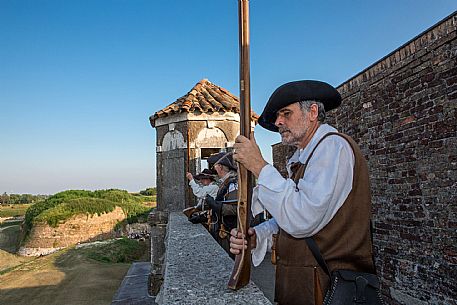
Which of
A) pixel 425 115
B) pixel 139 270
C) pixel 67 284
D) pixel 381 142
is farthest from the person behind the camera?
pixel 67 284

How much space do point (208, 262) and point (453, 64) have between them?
2815mm

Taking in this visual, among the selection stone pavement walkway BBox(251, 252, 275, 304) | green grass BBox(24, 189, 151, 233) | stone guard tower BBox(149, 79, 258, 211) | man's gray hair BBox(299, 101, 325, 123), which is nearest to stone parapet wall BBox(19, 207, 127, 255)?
green grass BBox(24, 189, 151, 233)

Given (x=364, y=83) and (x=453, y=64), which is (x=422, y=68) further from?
(x=364, y=83)

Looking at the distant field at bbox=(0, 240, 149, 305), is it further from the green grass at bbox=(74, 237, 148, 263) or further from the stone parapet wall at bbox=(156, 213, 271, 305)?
the stone parapet wall at bbox=(156, 213, 271, 305)

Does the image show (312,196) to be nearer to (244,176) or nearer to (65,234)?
(244,176)

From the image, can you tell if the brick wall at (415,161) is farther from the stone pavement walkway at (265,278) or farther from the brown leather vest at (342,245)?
the brown leather vest at (342,245)

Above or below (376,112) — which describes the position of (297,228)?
below

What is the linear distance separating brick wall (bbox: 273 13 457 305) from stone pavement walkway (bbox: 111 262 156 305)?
606 centimetres

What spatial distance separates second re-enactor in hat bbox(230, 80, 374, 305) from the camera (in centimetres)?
143

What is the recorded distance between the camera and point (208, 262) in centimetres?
250

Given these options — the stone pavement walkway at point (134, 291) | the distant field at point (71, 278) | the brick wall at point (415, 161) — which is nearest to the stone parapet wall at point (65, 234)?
the distant field at point (71, 278)

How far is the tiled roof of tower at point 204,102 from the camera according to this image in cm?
871

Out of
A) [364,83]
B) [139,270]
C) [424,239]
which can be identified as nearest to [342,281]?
[424,239]

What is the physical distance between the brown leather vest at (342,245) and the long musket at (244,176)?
0.87 feet
